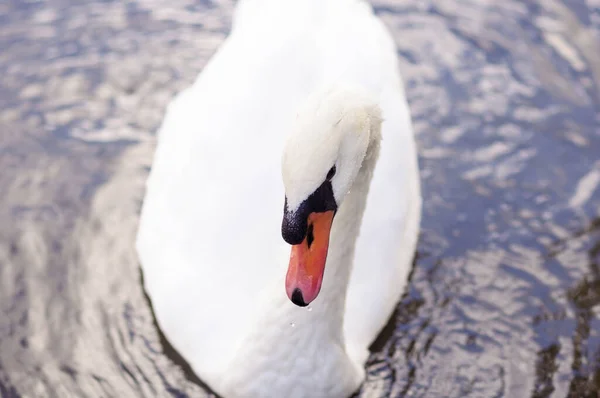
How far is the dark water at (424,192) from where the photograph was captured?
6602mm

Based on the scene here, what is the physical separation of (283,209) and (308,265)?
32.5 inches

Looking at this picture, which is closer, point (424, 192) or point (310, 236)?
point (310, 236)

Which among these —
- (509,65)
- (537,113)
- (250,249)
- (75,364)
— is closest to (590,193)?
(537,113)

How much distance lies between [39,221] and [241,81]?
193 centimetres

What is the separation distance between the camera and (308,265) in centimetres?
517

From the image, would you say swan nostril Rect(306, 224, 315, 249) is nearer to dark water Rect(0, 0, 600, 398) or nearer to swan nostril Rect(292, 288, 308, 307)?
swan nostril Rect(292, 288, 308, 307)

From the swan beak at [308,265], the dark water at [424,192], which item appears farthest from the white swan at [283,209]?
the dark water at [424,192]

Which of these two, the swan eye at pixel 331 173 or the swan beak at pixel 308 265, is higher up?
the swan eye at pixel 331 173

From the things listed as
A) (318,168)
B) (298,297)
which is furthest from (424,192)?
(318,168)

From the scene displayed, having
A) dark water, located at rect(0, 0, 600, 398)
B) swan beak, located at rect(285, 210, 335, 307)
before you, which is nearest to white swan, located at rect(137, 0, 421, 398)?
swan beak, located at rect(285, 210, 335, 307)

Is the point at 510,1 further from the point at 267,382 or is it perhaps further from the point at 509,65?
the point at 267,382

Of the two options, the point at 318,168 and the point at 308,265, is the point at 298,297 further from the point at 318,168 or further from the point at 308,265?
the point at 318,168

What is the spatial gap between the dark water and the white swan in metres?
0.38

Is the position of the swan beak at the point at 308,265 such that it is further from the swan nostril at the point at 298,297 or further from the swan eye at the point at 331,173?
the swan eye at the point at 331,173
